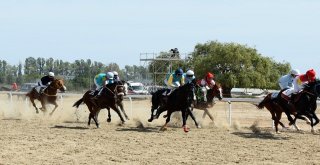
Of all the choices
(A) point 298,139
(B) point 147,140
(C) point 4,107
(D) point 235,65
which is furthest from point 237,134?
(D) point 235,65

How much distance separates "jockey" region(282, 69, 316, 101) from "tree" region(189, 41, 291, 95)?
34504 millimetres

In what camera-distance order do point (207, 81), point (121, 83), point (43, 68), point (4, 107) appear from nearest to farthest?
1. point (121, 83)
2. point (207, 81)
3. point (4, 107)
4. point (43, 68)

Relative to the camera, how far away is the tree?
5062 cm

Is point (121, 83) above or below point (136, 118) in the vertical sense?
above

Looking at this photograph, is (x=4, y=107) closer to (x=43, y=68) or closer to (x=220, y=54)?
(x=220, y=54)

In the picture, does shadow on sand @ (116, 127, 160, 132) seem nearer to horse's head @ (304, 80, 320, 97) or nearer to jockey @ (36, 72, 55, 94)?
horse's head @ (304, 80, 320, 97)

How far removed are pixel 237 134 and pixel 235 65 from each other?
37.4 metres

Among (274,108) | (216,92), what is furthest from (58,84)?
(274,108)

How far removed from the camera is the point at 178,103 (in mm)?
15406

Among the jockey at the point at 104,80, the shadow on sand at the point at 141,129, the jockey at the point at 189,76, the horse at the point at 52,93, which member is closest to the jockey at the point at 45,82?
the horse at the point at 52,93

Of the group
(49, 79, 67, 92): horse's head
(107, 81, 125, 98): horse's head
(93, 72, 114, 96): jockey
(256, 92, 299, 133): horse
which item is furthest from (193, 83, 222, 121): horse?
(49, 79, 67, 92): horse's head

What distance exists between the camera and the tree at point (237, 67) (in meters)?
50.6

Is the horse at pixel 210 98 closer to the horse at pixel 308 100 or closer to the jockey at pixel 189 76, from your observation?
the jockey at pixel 189 76

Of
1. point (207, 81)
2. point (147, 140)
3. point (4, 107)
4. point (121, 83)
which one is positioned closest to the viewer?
point (147, 140)
